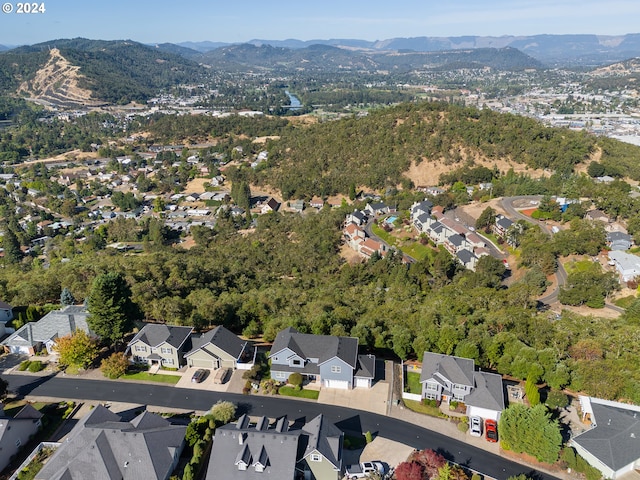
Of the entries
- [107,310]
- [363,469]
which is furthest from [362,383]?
[107,310]

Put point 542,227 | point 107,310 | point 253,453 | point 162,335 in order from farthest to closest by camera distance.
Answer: point 542,227 < point 107,310 < point 162,335 < point 253,453

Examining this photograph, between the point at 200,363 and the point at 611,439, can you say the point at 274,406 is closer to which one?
the point at 200,363

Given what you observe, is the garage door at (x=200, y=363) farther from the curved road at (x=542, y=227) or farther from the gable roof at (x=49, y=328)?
the curved road at (x=542, y=227)

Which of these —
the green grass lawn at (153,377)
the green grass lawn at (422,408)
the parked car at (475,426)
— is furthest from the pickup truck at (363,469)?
the green grass lawn at (153,377)

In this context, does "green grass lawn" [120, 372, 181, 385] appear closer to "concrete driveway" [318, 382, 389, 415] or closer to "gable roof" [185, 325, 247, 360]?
"gable roof" [185, 325, 247, 360]

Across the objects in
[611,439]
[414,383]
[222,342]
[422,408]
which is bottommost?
[414,383]

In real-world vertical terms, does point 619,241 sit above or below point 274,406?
above

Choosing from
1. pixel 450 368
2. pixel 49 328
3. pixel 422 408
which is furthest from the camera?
pixel 49 328
